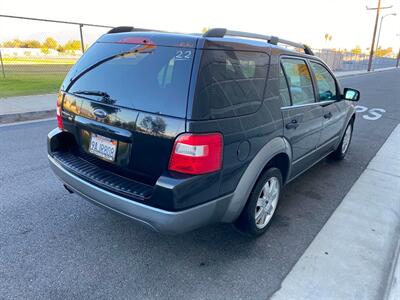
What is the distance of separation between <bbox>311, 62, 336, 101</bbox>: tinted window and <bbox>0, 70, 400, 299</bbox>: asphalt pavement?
4.13 feet

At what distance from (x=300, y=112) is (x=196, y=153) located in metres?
1.58

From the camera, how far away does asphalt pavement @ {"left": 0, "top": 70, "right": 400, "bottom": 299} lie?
89.0 inches

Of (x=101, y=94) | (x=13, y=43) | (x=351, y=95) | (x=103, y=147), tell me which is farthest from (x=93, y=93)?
(x=13, y=43)

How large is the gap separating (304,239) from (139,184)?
5.61 ft

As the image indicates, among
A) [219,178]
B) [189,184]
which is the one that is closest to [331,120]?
[219,178]

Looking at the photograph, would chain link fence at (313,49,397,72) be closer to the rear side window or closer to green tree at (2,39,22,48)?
green tree at (2,39,22,48)

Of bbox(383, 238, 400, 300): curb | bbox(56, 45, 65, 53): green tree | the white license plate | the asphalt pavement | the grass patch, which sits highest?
bbox(56, 45, 65, 53): green tree

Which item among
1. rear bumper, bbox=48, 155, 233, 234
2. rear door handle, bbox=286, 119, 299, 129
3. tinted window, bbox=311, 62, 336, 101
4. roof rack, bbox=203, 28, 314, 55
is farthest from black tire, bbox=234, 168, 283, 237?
tinted window, bbox=311, 62, 336, 101

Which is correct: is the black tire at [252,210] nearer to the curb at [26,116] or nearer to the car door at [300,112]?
the car door at [300,112]

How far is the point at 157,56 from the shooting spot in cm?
229

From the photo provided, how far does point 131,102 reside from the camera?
2277 mm

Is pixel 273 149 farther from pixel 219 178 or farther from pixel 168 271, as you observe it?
pixel 168 271

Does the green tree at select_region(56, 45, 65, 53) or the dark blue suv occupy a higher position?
the green tree at select_region(56, 45, 65, 53)

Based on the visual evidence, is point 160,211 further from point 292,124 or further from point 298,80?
point 298,80
